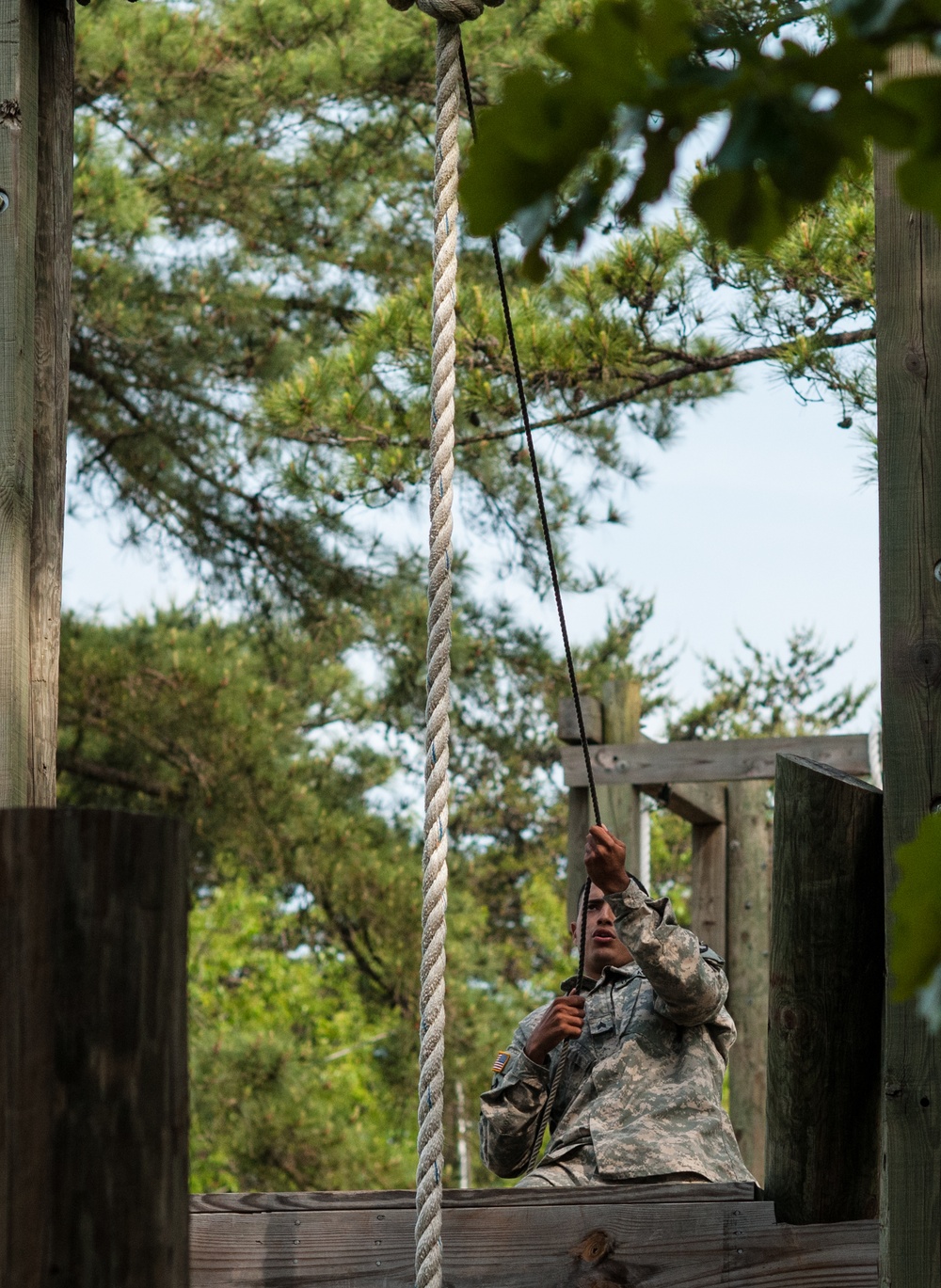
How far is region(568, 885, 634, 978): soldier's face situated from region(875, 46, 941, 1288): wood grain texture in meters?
1.68

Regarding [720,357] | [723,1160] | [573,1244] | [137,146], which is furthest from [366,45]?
[573,1244]

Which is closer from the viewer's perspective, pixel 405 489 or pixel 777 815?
pixel 777 815

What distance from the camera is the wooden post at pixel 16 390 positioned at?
2213 millimetres

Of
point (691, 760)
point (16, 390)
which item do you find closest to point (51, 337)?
point (16, 390)

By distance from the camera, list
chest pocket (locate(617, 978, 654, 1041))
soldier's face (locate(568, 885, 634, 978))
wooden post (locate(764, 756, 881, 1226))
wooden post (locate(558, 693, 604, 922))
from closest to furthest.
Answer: wooden post (locate(764, 756, 881, 1226))
chest pocket (locate(617, 978, 654, 1041))
soldier's face (locate(568, 885, 634, 978))
wooden post (locate(558, 693, 604, 922))

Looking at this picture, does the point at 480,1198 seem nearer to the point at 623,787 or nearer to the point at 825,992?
the point at 825,992

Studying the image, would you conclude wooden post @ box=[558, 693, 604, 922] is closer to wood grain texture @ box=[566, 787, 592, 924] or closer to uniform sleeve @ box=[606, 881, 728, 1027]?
wood grain texture @ box=[566, 787, 592, 924]

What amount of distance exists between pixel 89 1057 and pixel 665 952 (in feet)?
6.51

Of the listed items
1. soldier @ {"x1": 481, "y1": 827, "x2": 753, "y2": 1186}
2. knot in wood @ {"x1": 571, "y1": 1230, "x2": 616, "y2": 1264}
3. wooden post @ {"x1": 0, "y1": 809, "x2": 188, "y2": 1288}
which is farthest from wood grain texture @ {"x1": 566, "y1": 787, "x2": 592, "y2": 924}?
wooden post @ {"x1": 0, "y1": 809, "x2": 188, "y2": 1288}

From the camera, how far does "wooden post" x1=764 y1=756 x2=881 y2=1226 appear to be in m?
2.01

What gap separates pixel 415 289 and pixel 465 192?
4.96m

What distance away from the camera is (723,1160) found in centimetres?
294

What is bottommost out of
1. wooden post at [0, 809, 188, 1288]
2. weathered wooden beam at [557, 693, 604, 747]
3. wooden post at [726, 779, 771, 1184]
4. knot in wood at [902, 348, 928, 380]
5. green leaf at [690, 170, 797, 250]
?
A: wooden post at [726, 779, 771, 1184]

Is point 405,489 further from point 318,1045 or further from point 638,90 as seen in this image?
point 318,1045
